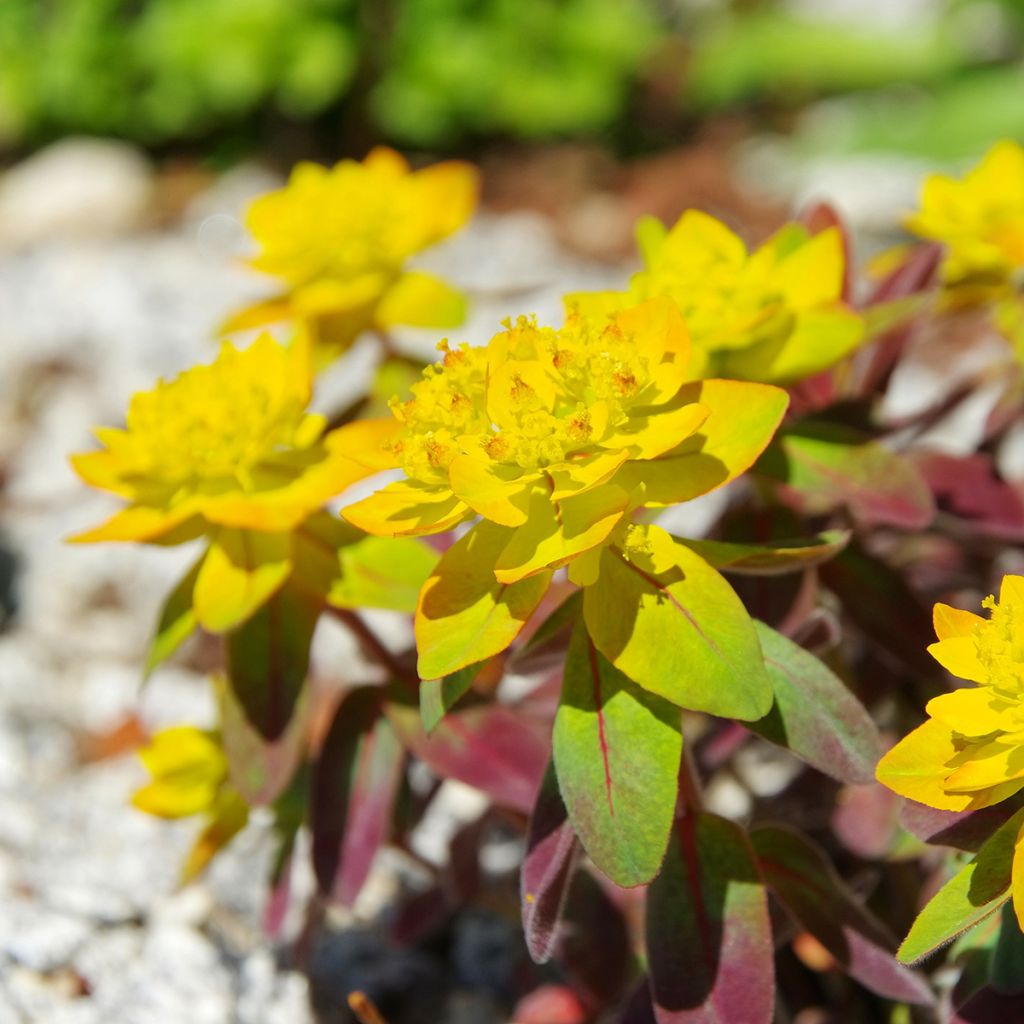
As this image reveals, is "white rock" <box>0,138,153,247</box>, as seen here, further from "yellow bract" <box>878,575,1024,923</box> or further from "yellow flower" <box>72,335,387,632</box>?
"yellow bract" <box>878,575,1024,923</box>

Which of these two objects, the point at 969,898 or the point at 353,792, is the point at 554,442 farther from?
the point at 353,792

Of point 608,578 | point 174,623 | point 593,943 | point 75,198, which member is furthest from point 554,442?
point 75,198

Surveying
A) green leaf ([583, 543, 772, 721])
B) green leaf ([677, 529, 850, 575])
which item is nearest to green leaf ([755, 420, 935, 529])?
green leaf ([677, 529, 850, 575])

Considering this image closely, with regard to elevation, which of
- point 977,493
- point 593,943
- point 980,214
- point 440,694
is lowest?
point 593,943

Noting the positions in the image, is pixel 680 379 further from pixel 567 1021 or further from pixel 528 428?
pixel 567 1021

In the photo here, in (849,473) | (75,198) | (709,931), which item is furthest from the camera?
(75,198)

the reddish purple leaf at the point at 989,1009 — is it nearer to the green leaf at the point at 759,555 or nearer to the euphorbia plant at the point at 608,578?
the euphorbia plant at the point at 608,578

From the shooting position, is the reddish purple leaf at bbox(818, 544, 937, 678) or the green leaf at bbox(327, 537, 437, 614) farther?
the reddish purple leaf at bbox(818, 544, 937, 678)
